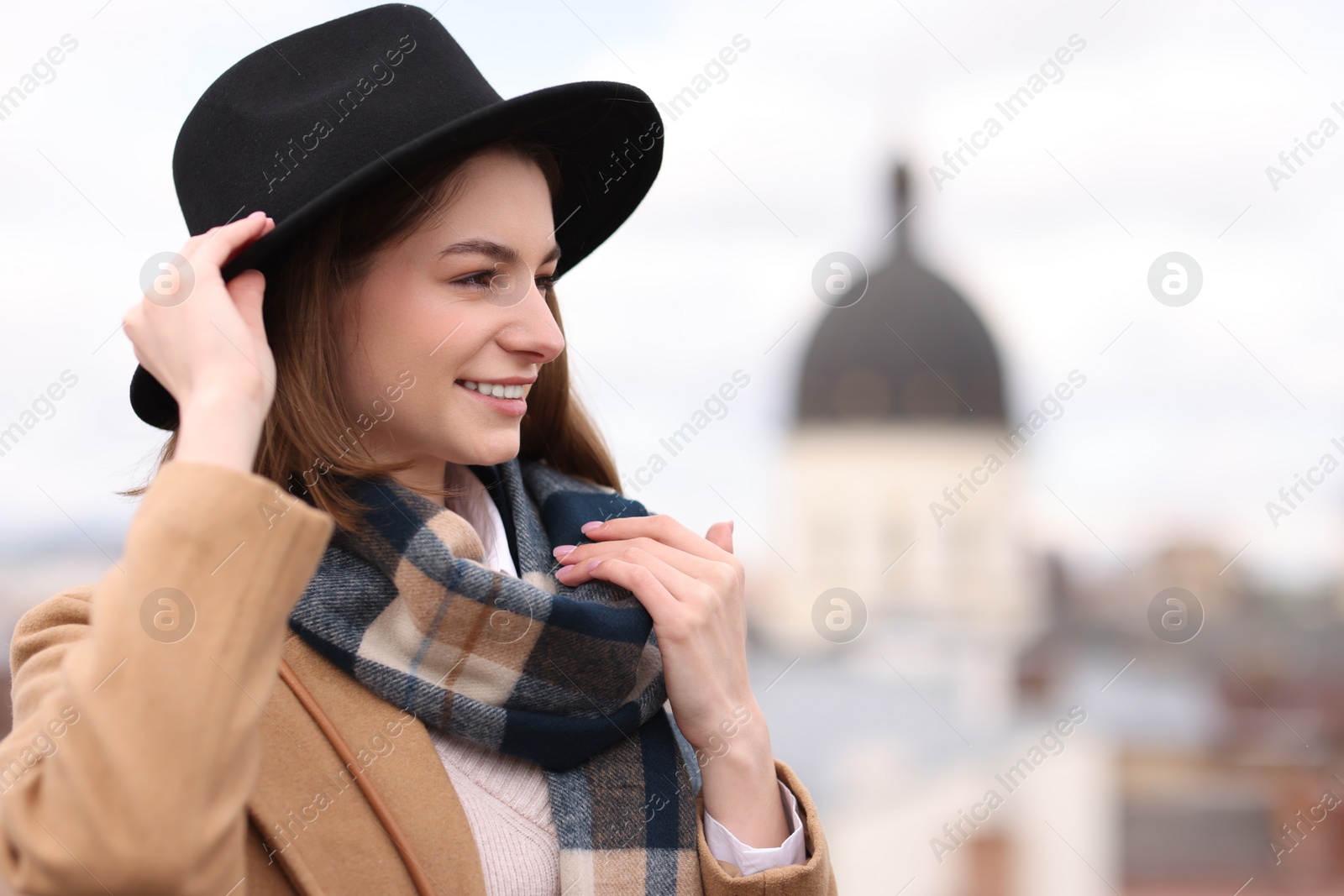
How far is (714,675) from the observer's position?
157 cm

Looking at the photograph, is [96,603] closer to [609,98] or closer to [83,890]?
[83,890]

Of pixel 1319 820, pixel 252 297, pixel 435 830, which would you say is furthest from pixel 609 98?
pixel 1319 820

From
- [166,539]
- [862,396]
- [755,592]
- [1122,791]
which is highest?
[166,539]

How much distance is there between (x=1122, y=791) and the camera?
20562 millimetres

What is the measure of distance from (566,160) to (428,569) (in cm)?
65

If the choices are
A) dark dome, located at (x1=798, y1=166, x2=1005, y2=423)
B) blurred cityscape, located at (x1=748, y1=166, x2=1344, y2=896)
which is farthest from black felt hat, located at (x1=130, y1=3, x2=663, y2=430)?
dark dome, located at (x1=798, y1=166, x2=1005, y2=423)

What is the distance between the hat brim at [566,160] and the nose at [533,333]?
0.20 meters

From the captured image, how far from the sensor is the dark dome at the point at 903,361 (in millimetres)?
32688

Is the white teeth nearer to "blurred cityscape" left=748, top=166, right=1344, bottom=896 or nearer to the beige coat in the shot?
the beige coat

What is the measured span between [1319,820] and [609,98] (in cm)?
2011

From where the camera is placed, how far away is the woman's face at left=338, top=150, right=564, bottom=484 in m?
1.53

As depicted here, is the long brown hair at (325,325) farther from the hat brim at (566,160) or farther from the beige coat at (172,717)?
the beige coat at (172,717)

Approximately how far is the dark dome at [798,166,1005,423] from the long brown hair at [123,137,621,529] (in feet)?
103

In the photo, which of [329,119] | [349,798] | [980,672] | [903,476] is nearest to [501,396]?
[329,119]
